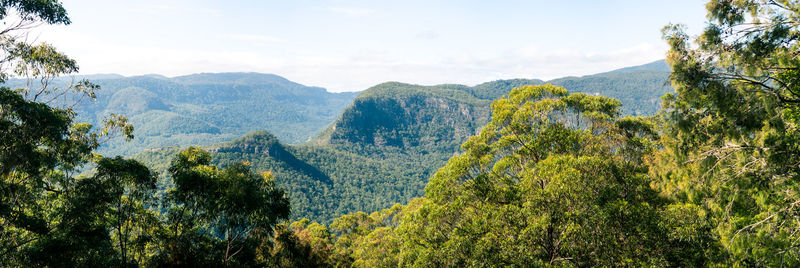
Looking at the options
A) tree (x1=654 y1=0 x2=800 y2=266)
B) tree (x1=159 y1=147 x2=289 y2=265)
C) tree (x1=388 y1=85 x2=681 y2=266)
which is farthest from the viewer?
tree (x1=159 y1=147 x2=289 y2=265)

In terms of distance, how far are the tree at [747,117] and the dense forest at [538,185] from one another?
3cm

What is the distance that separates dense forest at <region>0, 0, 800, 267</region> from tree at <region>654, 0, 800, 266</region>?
29 millimetres

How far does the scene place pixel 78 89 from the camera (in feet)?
46.0

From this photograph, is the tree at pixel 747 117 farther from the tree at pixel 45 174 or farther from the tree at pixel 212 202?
the tree at pixel 45 174

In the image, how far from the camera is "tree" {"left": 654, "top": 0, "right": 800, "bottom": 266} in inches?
233

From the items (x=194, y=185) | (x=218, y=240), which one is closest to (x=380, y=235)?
(x=218, y=240)

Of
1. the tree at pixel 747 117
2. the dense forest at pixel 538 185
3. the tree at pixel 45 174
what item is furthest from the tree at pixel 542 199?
the tree at pixel 45 174

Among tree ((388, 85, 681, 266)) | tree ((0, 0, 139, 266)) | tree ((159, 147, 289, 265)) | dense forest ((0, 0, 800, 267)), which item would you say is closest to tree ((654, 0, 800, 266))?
dense forest ((0, 0, 800, 267))

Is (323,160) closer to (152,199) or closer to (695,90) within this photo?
(152,199)

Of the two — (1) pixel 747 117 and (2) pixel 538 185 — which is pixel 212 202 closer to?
(2) pixel 538 185

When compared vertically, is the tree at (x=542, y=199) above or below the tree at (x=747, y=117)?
below

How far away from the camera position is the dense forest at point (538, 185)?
6191 mm

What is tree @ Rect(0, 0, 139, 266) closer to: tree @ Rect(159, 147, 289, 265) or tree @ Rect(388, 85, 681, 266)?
tree @ Rect(159, 147, 289, 265)

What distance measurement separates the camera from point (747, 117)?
6195mm
